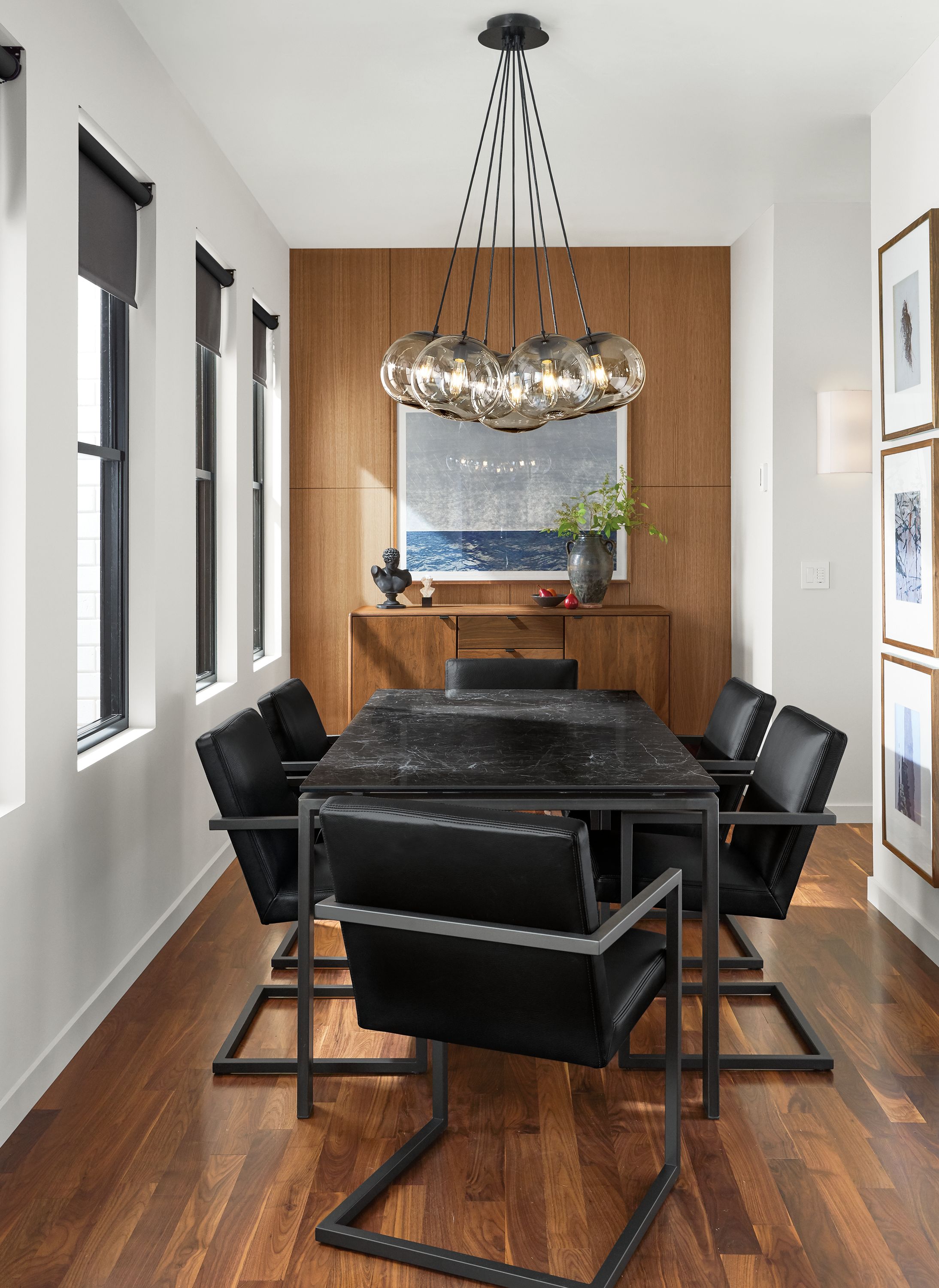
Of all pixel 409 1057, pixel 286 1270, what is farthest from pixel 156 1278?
pixel 409 1057

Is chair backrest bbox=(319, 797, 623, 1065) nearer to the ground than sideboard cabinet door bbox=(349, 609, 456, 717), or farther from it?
nearer to the ground

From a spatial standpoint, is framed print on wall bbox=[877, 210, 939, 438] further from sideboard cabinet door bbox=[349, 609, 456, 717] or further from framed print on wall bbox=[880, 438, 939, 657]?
sideboard cabinet door bbox=[349, 609, 456, 717]

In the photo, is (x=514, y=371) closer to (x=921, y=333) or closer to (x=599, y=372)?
(x=599, y=372)

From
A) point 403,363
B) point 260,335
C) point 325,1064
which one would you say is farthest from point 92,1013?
point 260,335

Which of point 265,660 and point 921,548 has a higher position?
point 921,548

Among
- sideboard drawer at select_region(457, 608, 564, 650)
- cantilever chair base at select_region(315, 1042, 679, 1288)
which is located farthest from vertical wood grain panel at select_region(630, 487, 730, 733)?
cantilever chair base at select_region(315, 1042, 679, 1288)

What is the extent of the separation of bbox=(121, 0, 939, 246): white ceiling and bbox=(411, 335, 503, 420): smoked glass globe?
1.00m

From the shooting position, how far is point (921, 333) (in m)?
3.36

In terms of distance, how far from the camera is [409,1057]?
270 centimetres

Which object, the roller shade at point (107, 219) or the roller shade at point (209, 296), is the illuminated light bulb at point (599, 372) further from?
the roller shade at point (209, 296)

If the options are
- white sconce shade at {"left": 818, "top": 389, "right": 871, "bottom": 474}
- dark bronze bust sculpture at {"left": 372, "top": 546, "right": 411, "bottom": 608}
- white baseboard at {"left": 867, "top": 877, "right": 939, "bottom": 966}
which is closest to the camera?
white baseboard at {"left": 867, "top": 877, "right": 939, "bottom": 966}

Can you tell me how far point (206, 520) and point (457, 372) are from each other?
1.73 m

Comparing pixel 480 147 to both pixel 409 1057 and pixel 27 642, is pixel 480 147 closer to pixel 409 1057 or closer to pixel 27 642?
pixel 27 642

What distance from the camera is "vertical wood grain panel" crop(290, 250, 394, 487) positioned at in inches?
222
